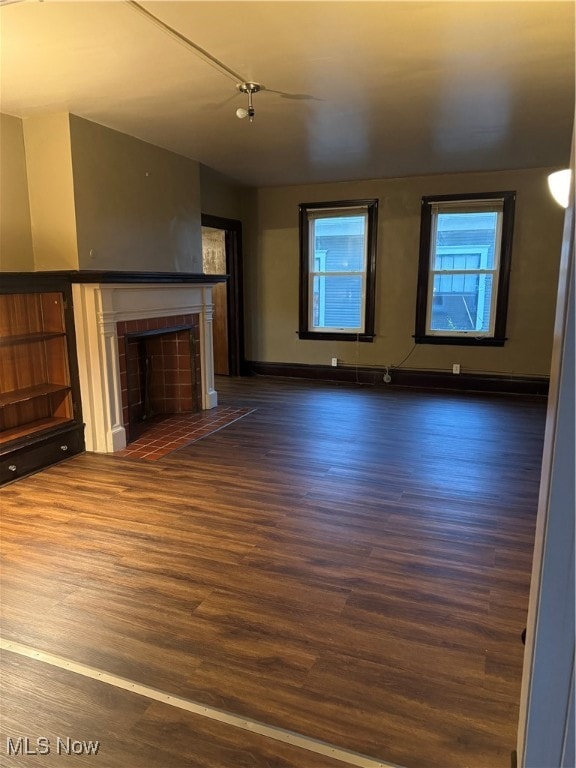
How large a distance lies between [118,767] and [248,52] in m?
3.09

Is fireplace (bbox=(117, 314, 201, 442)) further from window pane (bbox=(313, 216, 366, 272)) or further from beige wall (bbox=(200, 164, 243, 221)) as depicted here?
window pane (bbox=(313, 216, 366, 272))

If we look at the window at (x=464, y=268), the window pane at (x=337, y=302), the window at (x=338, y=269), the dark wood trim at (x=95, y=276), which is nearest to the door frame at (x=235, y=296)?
the window at (x=338, y=269)

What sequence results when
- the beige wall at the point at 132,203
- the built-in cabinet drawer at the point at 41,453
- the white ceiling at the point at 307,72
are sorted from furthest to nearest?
the beige wall at the point at 132,203 < the built-in cabinet drawer at the point at 41,453 < the white ceiling at the point at 307,72

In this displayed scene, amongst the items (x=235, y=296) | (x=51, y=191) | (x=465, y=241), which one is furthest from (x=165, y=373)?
(x=465, y=241)

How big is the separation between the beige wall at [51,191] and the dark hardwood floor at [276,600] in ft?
5.20

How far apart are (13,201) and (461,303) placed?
15.8 feet

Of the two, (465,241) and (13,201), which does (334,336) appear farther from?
(13,201)

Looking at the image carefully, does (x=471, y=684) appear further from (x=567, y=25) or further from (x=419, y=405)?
(x=419, y=405)

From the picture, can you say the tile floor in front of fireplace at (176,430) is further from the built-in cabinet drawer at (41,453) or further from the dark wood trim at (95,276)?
the dark wood trim at (95,276)

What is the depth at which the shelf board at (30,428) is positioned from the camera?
11.8 feet

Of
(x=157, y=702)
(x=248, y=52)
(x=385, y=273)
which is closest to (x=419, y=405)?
(x=385, y=273)

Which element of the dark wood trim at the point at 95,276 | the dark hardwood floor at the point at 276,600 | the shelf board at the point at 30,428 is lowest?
the dark hardwood floor at the point at 276,600

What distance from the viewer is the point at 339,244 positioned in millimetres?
6605

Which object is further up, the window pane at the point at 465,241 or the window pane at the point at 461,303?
the window pane at the point at 465,241
